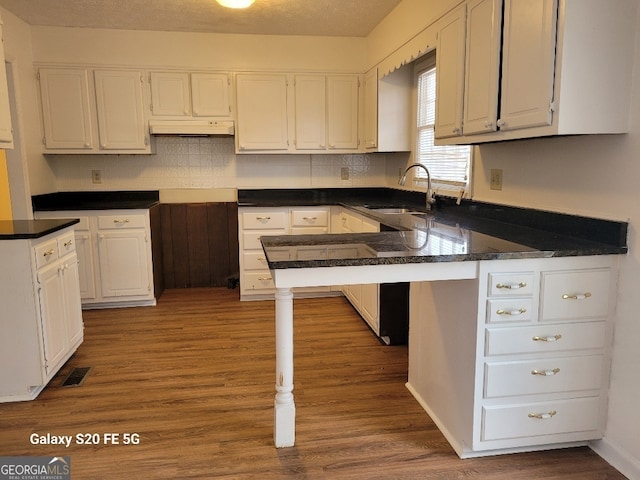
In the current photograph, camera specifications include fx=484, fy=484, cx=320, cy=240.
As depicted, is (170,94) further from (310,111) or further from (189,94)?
(310,111)

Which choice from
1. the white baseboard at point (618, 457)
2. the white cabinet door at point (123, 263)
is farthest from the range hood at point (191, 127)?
the white baseboard at point (618, 457)

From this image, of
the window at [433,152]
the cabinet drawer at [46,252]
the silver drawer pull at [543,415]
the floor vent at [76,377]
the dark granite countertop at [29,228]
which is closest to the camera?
the silver drawer pull at [543,415]

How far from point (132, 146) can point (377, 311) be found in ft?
8.68

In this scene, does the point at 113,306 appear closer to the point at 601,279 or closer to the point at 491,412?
the point at 491,412

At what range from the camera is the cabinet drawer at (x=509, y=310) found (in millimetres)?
1886

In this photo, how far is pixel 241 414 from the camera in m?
2.39

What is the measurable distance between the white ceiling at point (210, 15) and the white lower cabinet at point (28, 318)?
2.02 metres

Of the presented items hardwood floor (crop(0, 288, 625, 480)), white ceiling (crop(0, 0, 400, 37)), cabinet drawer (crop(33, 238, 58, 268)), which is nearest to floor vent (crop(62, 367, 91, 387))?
hardwood floor (crop(0, 288, 625, 480))

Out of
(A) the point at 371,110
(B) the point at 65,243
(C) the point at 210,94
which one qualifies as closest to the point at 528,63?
(A) the point at 371,110

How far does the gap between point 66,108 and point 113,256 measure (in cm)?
135

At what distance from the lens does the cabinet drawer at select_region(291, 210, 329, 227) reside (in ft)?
14.1

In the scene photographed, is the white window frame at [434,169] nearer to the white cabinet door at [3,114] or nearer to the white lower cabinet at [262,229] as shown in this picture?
the white lower cabinet at [262,229]

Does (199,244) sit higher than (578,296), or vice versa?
(578,296)

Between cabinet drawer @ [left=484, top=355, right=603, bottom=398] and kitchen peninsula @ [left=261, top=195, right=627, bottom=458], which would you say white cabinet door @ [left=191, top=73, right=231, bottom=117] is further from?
cabinet drawer @ [left=484, top=355, right=603, bottom=398]
